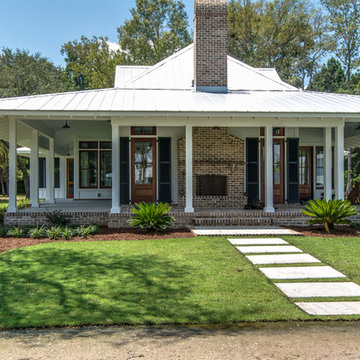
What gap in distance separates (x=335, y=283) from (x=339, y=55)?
27117 mm

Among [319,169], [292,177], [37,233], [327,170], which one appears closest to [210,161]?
[292,177]

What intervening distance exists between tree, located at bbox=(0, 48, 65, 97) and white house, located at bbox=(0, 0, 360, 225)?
16901 mm

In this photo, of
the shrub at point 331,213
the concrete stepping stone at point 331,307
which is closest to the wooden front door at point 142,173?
the shrub at point 331,213

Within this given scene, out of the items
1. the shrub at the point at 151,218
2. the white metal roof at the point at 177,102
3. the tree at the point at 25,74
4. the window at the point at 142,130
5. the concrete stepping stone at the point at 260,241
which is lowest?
the concrete stepping stone at the point at 260,241

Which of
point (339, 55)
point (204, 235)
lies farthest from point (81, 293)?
point (339, 55)

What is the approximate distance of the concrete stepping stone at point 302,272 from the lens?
5880mm

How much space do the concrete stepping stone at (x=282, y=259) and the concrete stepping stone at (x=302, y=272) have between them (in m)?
0.34

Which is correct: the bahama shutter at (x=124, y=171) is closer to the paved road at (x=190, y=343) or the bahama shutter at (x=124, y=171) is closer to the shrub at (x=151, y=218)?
the shrub at (x=151, y=218)

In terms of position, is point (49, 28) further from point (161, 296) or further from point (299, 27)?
point (161, 296)

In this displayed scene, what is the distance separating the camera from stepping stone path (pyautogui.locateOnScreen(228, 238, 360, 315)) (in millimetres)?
4660

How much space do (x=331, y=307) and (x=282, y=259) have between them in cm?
228

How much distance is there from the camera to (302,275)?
5965mm

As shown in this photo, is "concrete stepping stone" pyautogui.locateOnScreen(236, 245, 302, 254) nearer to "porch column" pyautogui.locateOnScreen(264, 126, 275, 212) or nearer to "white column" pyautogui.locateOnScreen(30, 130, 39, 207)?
"porch column" pyautogui.locateOnScreen(264, 126, 275, 212)

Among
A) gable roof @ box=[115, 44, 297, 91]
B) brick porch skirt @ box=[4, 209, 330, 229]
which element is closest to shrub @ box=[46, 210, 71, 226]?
brick porch skirt @ box=[4, 209, 330, 229]
